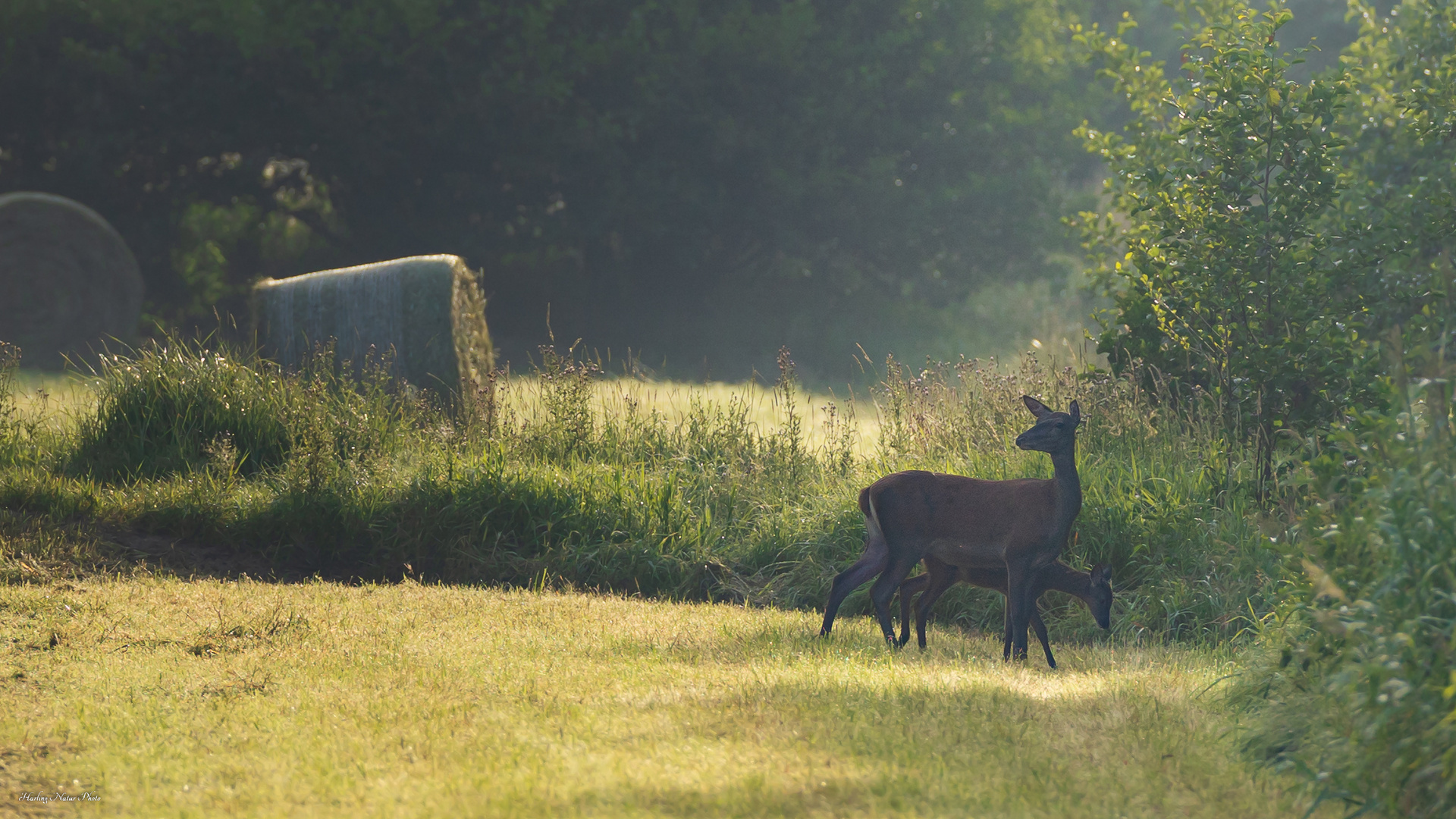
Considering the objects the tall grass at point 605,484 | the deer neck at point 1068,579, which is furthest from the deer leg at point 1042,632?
the tall grass at point 605,484

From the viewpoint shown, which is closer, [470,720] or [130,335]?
[470,720]

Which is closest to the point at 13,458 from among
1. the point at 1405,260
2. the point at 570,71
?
the point at 1405,260

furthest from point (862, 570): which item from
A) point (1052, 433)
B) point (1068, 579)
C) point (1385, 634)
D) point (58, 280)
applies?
point (58, 280)

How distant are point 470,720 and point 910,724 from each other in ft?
5.66

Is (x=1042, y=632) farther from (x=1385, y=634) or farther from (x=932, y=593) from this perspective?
(x=1385, y=634)

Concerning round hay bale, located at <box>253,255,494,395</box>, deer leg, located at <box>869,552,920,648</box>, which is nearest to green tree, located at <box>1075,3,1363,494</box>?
deer leg, located at <box>869,552,920,648</box>

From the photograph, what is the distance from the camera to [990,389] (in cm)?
1016

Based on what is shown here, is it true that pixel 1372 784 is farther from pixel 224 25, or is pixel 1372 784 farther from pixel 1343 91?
pixel 224 25

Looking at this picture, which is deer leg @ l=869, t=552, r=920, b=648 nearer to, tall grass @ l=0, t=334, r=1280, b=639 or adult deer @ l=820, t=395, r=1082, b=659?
adult deer @ l=820, t=395, r=1082, b=659

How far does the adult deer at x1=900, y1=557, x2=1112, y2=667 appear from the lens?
6555 millimetres

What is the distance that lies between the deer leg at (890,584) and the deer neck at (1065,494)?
2.37 feet

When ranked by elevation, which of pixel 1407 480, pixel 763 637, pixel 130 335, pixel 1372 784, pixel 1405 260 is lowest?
pixel 130 335

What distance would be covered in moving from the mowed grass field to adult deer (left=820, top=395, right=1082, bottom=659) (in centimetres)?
39

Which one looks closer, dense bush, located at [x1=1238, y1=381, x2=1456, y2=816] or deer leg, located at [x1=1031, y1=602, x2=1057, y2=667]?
dense bush, located at [x1=1238, y1=381, x2=1456, y2=816]
